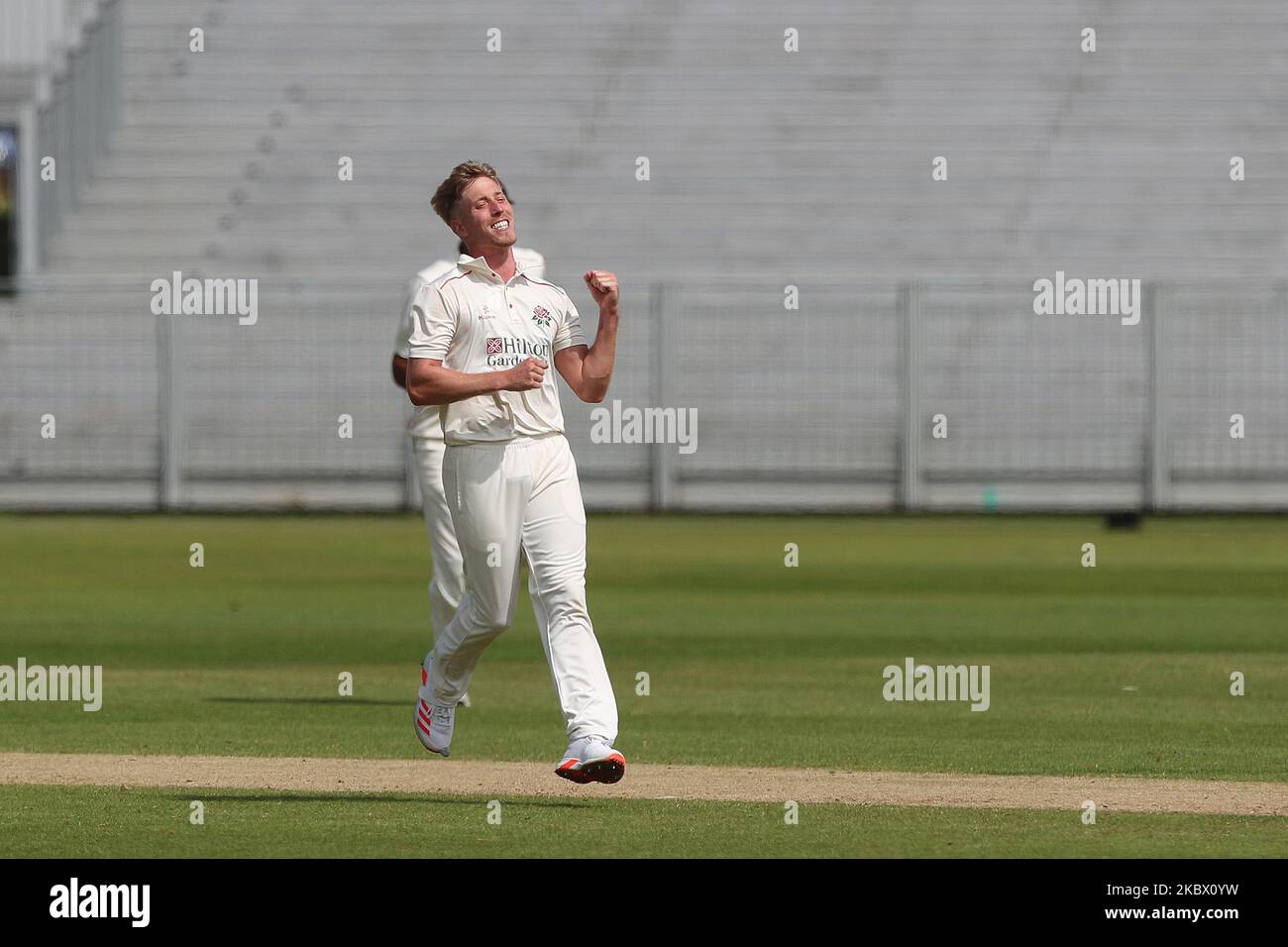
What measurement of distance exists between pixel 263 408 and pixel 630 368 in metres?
4.10

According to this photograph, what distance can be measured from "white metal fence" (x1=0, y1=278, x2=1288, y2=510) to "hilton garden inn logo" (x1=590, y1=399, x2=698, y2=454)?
0.28 feet

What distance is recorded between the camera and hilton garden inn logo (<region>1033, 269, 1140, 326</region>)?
1000 inches

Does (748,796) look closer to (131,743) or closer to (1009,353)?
(131,743)

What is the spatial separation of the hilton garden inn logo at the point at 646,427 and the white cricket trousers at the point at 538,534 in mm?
16965

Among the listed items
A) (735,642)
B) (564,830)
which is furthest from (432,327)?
(735,642)

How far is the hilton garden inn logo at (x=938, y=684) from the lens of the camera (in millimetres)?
12422

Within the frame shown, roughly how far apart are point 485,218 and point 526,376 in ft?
2.24

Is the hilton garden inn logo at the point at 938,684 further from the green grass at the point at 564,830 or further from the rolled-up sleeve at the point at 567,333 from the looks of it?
the rolled-up sleeve at the point at 567,333

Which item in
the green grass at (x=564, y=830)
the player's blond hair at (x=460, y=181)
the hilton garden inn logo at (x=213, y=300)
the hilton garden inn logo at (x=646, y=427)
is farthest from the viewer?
the hilton garden inn logo at (x=213, y=300)

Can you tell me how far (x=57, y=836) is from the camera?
7828mm

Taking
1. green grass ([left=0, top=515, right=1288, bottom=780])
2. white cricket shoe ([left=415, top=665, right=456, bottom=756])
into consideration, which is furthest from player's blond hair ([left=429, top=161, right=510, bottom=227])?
green grass ([left=0, top=515, right=1288, bottom=780])

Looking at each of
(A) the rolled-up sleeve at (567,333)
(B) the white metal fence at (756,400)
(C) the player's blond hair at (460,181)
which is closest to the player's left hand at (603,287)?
(A) the rolled-up sleeve at (567,333)

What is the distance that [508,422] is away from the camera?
8562 millimetres
